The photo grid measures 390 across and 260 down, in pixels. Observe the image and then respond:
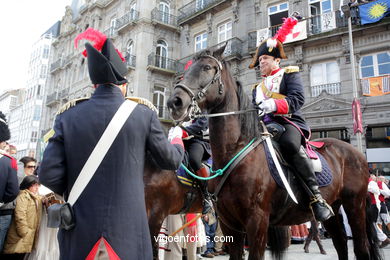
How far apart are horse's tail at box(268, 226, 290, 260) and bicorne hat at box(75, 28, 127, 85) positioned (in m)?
2.92

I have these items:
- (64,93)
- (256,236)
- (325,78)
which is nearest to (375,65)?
(325,78)

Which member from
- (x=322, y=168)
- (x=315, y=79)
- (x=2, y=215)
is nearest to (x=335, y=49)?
(x=315, y=79)

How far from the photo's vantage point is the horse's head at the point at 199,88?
2684 millimetres

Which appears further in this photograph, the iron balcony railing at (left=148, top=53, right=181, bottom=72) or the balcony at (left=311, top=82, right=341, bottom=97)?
the iron balcony railing at (left=148, top=53, right=181, bottom=72)

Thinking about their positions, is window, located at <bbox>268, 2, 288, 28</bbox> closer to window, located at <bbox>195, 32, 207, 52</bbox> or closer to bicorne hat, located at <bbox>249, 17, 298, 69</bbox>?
window, located at <bbox>195, 32, 207, 52</bbox>

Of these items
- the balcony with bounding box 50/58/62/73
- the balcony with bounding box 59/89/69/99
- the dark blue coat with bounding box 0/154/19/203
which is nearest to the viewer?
the dark blue coat with bounding box 0/154/19/203

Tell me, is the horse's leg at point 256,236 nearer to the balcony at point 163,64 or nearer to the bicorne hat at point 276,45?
the bicorne hat at point 276,45

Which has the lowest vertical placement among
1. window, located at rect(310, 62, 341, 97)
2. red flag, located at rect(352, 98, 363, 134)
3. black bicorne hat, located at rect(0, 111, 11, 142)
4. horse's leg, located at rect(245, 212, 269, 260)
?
horse's leg, located at rect(245, 212, 269, 260)

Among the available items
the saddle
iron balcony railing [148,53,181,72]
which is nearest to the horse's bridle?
the saddle

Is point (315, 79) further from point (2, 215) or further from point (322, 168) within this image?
point (2, 215)

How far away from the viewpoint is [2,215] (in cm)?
428

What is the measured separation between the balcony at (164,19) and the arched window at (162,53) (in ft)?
4.88

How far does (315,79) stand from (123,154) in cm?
1545

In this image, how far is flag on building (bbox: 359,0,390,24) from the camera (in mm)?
13506
